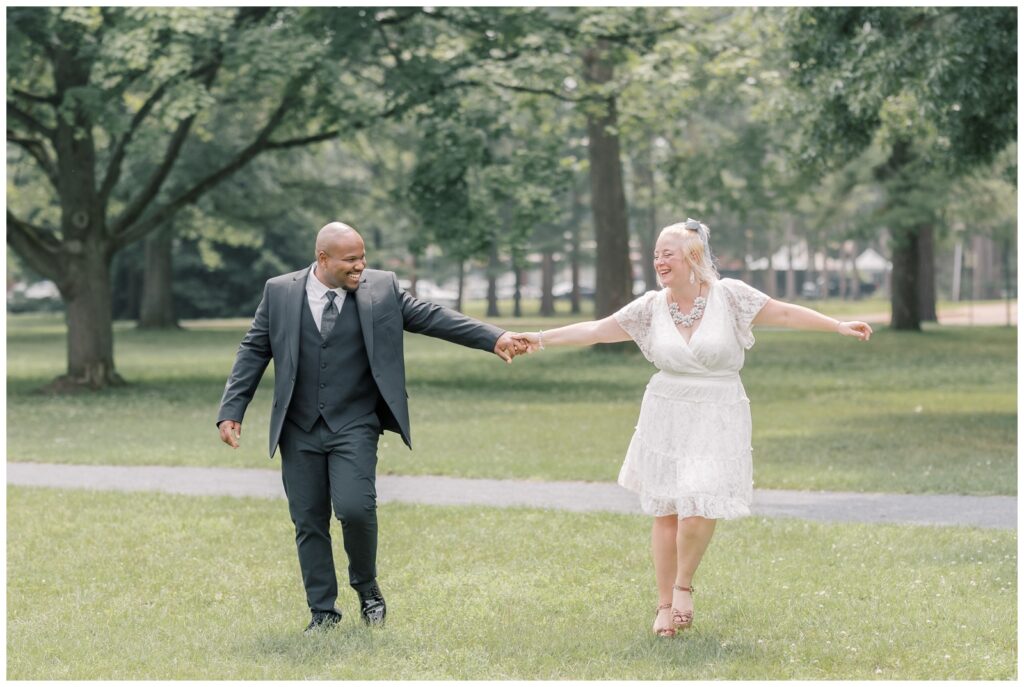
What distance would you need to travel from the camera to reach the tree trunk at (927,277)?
1756 inches

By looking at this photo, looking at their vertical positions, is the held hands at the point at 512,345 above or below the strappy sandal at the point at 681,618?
above

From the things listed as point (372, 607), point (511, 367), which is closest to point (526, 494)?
point (372, 607)

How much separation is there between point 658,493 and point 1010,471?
23.2ft

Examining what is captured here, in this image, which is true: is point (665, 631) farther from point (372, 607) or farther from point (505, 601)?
point (372, 607)

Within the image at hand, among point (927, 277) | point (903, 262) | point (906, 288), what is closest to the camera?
point (903, 262)

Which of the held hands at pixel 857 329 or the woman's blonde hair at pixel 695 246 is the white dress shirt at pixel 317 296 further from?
the held hands at pixel 857 329

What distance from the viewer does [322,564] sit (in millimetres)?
7090

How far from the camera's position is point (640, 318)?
7230 mm

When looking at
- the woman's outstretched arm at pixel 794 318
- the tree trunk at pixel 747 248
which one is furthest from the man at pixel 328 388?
the tree trunk at pixel 747 248

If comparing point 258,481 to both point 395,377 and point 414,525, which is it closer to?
point 414,525

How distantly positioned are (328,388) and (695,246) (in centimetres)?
177

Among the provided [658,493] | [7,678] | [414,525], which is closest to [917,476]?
[414,525]

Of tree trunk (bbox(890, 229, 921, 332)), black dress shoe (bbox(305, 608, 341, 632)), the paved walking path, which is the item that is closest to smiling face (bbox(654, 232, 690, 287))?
black dress shoe (bbox(305, 608, 341, 632))

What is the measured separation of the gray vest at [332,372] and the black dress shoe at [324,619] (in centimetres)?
88
